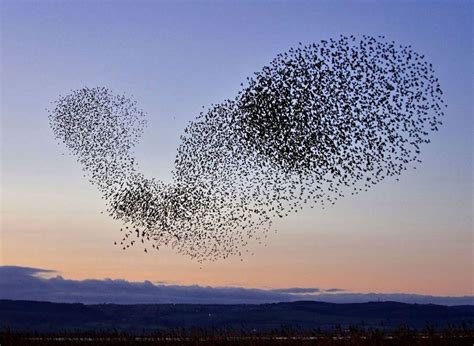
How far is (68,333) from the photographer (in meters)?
51.1

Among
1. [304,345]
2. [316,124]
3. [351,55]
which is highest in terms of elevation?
[351,55]

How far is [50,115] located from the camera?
173 ft

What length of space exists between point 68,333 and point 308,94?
65.1 feet

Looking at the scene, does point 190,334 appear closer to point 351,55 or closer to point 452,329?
point 452,329

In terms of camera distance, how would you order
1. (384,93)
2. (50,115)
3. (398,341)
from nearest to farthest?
(398,341) → (384,93) → (50,115)

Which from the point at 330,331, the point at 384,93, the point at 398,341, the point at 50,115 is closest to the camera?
the point at 398,341

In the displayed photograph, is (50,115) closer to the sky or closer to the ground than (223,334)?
closer to the sky

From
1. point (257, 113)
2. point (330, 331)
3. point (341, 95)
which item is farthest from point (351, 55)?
point (330, 331)

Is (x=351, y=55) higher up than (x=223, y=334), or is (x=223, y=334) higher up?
(x=351, y=55)

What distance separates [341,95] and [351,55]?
7.58 ft

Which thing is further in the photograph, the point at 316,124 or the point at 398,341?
the point at 316,124

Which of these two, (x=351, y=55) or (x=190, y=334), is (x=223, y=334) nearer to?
(x=190, y=334)

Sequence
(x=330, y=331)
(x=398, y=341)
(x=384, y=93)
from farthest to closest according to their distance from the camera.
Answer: (x=384, y=93) → (x=330, y=331) → (x=398, y=341)

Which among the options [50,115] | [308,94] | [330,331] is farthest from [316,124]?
[50,115]
